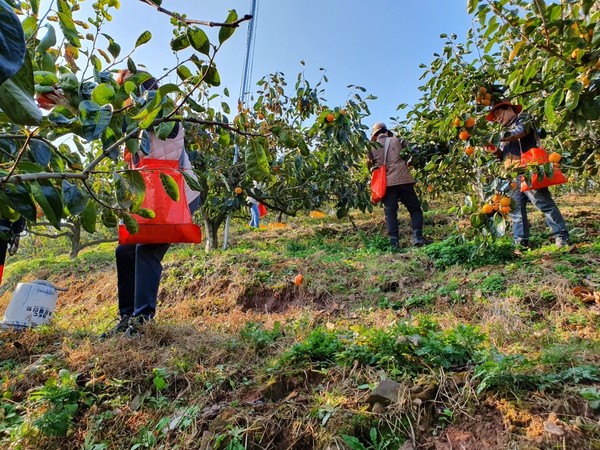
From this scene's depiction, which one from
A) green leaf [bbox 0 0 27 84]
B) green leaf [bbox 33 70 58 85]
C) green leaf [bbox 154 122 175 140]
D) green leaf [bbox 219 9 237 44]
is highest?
green leaf [bbox 219 9 237 44]

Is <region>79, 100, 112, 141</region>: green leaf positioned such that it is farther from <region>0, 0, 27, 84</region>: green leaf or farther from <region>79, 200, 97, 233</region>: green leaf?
<region>0, 0, 27, 84</region>: green leaf

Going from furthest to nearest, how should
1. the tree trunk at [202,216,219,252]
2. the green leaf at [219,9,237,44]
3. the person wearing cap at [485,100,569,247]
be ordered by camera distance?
the tree trunk at [202,216,219,252]
the person wearing cap at [485,100,569,247]
the green leaf at [219,9,237,44]

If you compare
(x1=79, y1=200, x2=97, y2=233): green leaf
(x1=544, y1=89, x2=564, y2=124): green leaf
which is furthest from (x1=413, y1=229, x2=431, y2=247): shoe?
(x1=79, y1=200, x2=97, y2=233): green leaf

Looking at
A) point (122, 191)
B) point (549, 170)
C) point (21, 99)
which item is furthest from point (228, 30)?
point (549, 170)

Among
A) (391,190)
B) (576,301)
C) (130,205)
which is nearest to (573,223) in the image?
(391,190)

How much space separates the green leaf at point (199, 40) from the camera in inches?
40.6

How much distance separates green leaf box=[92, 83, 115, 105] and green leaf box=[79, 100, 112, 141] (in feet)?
0.06

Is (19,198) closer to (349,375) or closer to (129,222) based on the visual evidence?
(129,222)

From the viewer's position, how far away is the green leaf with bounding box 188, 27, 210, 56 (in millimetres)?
1032

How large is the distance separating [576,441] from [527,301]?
171 centimetres

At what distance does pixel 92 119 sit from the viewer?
1.02 meters

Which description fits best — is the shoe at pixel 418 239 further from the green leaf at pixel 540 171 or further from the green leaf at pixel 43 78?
the green leaf at pixel 43 78

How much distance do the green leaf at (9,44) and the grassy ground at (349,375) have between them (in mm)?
1333

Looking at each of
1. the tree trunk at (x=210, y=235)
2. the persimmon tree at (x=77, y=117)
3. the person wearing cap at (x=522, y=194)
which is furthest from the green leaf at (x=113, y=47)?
the tree trunk at (x=210, y=235)
